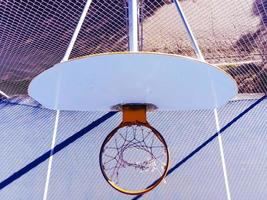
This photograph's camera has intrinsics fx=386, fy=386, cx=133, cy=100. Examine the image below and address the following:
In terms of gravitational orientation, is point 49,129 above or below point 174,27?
below

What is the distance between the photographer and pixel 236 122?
20.4 ft

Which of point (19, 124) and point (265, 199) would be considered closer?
point (265, 199)

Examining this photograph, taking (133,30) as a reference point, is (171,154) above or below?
below

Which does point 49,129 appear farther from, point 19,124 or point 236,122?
point 236,122

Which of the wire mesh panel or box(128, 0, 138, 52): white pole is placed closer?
box(128, 0, 138, 52): white pole

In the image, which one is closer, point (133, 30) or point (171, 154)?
point (133, 30)

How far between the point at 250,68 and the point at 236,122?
897 mm

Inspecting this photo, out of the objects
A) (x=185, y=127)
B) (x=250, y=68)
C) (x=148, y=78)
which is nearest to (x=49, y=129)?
(x=185, y=127)

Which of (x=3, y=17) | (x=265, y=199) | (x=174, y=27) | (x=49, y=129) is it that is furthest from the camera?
(x=49, y=129)

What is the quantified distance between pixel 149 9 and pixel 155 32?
577 millimetres

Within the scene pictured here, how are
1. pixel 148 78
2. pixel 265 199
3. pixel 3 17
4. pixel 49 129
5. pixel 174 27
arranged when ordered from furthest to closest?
1. pixel 49 129
2. pixel 265 199
3. pixel 174 27
4. pixel 3 17
5. pixel 148 78

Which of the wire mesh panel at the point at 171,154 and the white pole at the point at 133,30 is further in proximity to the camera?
the wire mesh panel at the point at 171,154

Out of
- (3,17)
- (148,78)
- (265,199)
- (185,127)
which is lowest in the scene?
(265,199)

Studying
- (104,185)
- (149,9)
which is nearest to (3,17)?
(149,9)
